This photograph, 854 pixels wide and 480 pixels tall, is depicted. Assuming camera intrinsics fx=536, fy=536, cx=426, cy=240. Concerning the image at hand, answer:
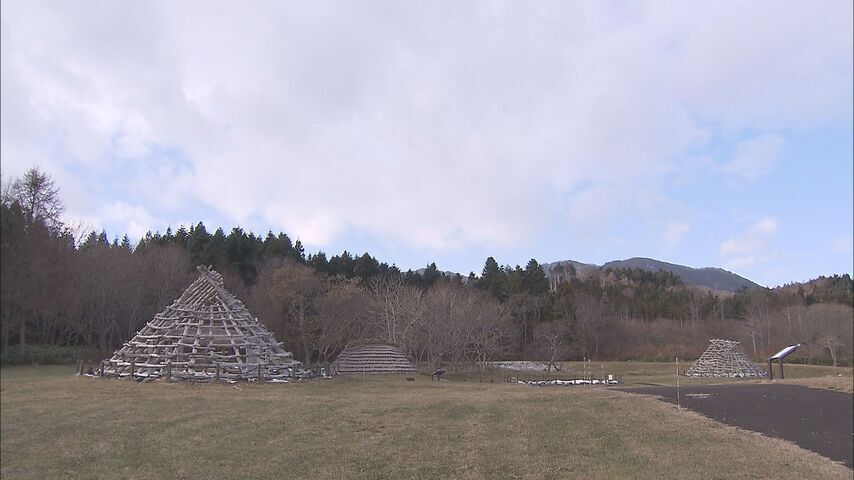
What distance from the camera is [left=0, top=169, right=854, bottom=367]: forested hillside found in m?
4.77

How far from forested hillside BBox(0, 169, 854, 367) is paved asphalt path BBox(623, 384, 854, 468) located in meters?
1.31

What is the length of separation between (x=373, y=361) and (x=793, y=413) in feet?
71.9

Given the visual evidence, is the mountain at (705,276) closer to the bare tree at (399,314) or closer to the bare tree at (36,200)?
the bare tree at (36,200)

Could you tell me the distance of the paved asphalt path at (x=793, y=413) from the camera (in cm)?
831

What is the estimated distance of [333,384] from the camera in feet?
65.3

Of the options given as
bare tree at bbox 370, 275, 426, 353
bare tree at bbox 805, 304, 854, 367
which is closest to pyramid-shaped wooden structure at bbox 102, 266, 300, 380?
bare tree at bbox 370, 275, 426, 353

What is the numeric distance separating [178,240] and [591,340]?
36388 mm

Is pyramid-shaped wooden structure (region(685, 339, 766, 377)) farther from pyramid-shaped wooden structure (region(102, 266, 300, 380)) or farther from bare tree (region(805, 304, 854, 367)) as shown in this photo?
pyramid-shaped wooden structure (region(102, 266, 300, 380))

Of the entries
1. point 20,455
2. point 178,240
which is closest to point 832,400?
point 20,455

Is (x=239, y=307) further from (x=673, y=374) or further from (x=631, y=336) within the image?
(x=673, y=374)

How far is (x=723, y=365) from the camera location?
21.7 metres

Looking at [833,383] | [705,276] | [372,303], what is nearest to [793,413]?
[833,383]

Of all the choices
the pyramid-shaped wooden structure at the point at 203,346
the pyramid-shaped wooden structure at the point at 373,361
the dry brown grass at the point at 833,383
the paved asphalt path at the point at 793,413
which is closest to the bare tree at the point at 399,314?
the pyramid-shaped wooden structure at the point at 373,361

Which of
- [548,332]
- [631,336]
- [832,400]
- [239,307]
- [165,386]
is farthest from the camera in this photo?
[548,332]
